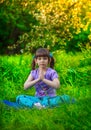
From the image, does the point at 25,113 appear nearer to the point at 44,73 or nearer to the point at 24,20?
the point at 44,73

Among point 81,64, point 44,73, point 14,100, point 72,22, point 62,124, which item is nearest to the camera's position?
point 62,124

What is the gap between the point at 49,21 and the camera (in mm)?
16969

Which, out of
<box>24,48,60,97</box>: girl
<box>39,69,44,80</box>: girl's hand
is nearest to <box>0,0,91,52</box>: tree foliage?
<box>24,48,60,97</box>: girl

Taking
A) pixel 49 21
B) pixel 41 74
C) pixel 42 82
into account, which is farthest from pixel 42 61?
pixel 49 21

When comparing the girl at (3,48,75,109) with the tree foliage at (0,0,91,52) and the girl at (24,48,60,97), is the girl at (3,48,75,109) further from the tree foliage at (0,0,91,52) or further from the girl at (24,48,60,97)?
the tree foliage at (0,0,91,52)

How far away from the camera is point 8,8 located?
731 inches

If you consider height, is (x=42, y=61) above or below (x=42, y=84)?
above

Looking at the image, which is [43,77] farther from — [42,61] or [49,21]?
[49,21]

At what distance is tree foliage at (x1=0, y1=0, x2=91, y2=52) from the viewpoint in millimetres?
16891

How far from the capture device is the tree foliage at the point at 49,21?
16.9 meters

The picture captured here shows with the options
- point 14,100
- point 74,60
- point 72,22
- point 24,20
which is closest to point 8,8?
point 24,20

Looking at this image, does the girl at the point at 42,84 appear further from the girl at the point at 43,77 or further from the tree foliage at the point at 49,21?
the tree foliage at the point at 49,21

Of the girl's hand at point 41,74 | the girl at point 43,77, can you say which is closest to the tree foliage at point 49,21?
the girl at point 43,77

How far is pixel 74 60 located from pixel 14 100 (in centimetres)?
419
